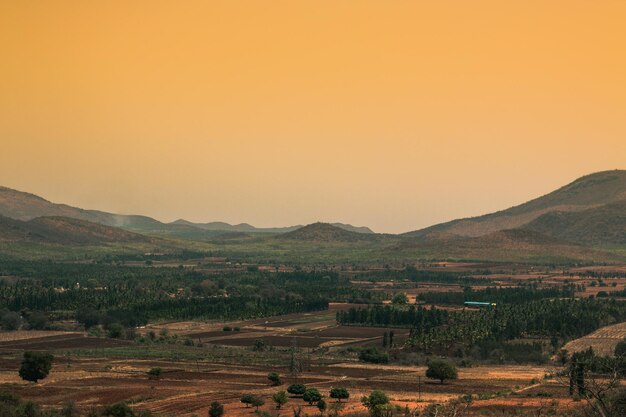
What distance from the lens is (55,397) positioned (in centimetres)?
8006

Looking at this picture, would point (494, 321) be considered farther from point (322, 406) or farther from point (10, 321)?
point (10, 321)

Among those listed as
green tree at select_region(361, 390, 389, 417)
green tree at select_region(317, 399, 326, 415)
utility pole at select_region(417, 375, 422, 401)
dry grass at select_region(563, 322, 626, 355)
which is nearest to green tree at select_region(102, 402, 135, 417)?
green tree at select_region(317, 399, 326, 415)

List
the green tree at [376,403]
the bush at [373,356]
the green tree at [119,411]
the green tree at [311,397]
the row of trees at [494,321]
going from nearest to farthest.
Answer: the green tree at [119,411] < the green tree at [376,403] < the green tree at [311,397] < the bush at [373,356] < the row of trees at [494,321]

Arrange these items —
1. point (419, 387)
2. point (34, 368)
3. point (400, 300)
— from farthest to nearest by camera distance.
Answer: point (400, 300), point (34, 368), point (419, 387)

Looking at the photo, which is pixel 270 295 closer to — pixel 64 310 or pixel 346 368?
pixel 64 310

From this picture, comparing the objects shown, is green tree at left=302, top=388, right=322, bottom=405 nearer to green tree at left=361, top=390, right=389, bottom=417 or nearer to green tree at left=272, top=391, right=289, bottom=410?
green tree at left=272, top=391, right=289, bottom=410

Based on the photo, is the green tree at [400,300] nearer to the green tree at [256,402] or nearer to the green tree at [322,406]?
the green tree at [256,402]

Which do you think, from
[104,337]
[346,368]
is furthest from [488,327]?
[104,337]

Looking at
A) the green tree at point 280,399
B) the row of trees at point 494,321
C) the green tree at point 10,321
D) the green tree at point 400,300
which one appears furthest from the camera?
the green tree at point 400,300

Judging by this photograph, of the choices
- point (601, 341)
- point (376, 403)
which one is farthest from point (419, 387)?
point (601, 341)

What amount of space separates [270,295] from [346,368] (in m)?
93.7

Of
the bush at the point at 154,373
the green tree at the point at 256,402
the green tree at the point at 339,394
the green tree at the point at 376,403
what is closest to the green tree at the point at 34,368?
the bush at the point at 154,373

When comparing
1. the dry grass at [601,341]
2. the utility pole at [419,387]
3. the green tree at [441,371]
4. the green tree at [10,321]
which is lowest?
the utility pole at [419,387]

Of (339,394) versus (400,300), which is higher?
(400,300)
